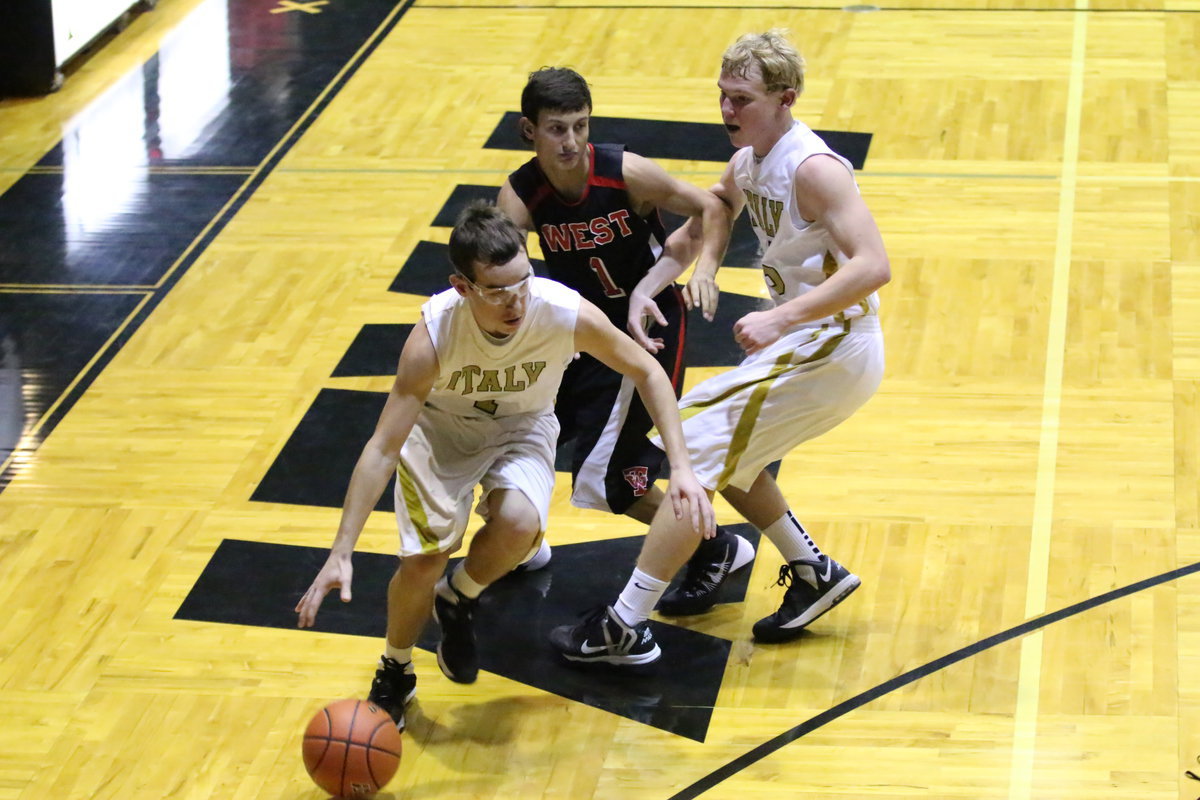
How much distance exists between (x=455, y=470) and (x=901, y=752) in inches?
51.5

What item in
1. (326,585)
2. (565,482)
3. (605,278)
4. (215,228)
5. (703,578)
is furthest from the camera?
(215,228)

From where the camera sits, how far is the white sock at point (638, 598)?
4156 mm

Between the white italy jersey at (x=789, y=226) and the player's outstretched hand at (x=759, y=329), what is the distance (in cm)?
28

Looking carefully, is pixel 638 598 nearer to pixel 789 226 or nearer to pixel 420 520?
pixel 420 520

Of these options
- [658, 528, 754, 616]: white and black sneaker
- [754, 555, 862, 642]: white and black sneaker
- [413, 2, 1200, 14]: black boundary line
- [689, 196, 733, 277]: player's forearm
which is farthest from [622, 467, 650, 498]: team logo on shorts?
[413, 2, 1200, 14]: black boundary line

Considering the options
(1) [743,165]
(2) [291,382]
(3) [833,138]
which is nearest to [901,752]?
(1) [743,165]

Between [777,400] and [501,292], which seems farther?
[777,400]

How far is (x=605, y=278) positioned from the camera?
14.8ft

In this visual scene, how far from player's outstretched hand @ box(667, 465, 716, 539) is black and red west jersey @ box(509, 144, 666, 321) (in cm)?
84

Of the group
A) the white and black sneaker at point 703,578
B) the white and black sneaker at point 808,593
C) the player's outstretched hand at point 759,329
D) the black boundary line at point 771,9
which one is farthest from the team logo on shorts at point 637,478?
the black boundary line at point 771,9

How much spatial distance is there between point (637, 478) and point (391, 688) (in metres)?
0.86

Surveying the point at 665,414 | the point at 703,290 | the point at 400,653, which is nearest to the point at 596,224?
the point at 703,290

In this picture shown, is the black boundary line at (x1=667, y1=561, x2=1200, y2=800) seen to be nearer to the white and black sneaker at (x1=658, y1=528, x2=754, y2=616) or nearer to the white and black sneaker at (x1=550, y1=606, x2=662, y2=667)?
the white and black sneaker at (x1=550, y1=606, x2=662, y2=667)

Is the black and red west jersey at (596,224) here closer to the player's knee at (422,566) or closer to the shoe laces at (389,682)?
the player's knee at (422,566)
